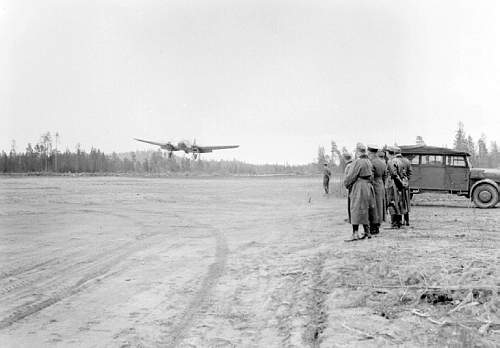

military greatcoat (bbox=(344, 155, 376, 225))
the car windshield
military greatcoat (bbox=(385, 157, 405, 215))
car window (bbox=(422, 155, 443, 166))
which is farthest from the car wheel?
military greatcoat (bbox=(344, 155, 376, 225))

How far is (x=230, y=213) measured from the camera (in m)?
14.8

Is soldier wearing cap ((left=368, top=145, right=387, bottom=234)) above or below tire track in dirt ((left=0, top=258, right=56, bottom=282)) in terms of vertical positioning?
above

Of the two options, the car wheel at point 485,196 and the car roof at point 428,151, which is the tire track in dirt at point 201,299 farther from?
the car wheel at point 485,196

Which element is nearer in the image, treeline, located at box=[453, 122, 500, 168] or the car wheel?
the car wheel

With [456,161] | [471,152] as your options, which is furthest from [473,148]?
[456,161]

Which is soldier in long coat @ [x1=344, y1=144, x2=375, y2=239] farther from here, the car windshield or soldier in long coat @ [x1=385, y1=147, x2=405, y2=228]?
the car windshield

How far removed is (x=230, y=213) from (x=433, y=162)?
23.5ft

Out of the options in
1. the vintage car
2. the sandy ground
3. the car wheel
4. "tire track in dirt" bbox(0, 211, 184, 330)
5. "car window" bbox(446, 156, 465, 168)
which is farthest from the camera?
"car window" bbox(446, 156, 465, 168)

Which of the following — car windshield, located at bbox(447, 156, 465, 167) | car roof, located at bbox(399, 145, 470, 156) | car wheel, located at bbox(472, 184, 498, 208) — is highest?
car roof, located at bbox(399, 145, 470, 156)

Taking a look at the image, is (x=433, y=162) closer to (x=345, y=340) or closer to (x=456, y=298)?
(x=456, y=298)

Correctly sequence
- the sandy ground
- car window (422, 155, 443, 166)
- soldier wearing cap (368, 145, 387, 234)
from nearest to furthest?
1. the sandy ground
2. soldier wearing cap (368, 145, 387, 234)
3. car window (422, 155, 443, 166)

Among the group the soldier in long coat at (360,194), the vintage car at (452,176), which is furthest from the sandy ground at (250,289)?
the vintage car at (452,176)

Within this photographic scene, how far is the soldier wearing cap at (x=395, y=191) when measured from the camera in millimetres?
10195

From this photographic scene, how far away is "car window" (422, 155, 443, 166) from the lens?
53.9ft
